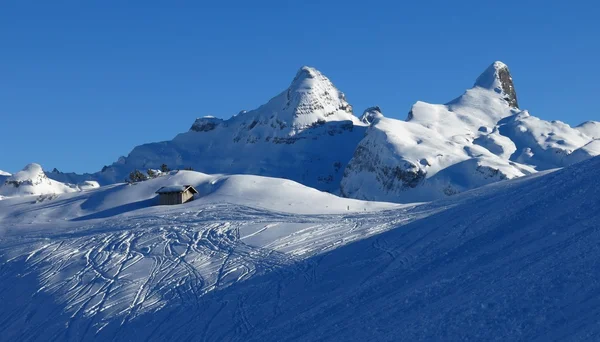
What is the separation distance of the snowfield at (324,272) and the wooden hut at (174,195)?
501 cm

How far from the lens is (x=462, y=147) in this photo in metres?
119

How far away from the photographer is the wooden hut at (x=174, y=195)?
165ft

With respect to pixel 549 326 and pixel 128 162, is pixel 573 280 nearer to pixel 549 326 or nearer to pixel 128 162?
pixel 549 326

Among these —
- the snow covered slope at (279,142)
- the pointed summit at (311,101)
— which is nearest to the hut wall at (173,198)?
the snow covered slope at (279,142)

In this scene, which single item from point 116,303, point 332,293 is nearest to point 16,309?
point 116,303

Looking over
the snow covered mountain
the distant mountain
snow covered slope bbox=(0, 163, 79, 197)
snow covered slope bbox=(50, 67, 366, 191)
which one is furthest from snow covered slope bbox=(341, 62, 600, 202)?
snow covered slope bbox=(0, 163, 79, 197)

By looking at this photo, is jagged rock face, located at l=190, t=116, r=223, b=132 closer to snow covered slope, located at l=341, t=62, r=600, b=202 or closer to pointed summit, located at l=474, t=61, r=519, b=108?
snow covered slope, located at l=341, t=62, r=600, b=202

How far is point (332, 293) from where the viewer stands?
2623 cm

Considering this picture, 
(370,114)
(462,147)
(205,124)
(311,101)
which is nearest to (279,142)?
(311,101)

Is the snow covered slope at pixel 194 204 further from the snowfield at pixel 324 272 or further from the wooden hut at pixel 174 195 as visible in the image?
the snowfield at pixel 324 272

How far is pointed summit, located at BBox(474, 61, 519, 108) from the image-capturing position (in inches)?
6093

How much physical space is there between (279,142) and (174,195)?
97.9 metres

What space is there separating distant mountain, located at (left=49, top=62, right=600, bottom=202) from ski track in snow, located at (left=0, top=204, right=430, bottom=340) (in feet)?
202

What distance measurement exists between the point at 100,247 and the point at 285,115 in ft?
386
